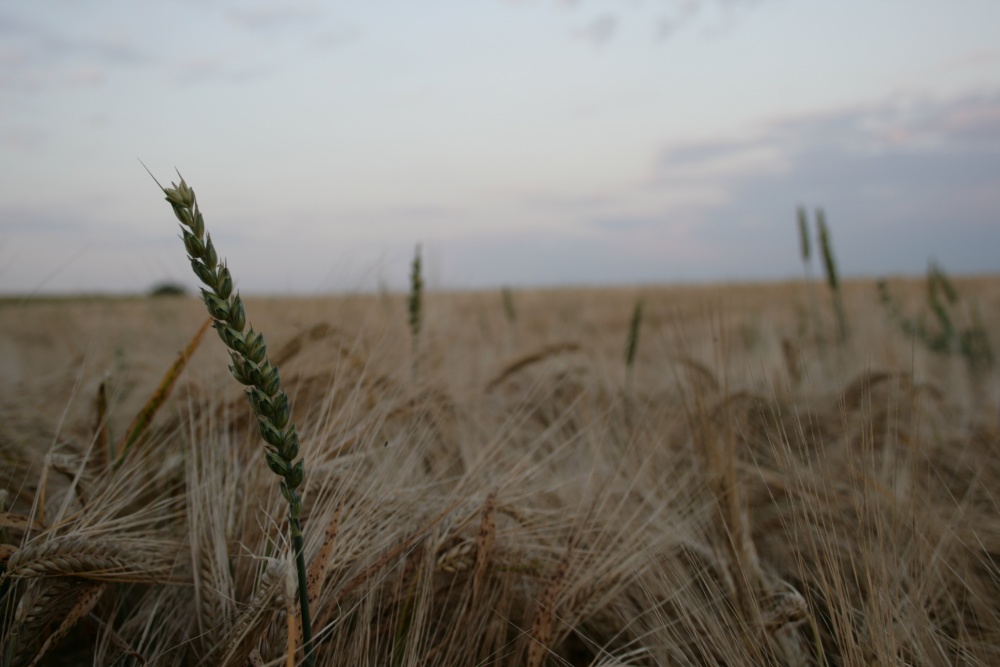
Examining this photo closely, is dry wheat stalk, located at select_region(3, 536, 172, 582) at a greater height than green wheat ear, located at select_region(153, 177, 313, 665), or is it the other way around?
green wheat ear, located at select_region(153, 177, 313, 665)

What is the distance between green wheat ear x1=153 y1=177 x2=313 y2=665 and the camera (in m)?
0.61

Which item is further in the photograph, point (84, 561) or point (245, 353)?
point (84, 561)

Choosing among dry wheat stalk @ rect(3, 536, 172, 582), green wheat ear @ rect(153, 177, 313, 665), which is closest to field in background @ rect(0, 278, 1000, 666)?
dry wheat stalk @ rect(3, 536, 172, 582)

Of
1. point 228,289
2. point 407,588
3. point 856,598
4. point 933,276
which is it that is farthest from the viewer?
point 933,276

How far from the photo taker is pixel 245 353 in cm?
65

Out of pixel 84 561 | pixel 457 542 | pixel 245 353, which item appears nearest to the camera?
pixel 245 353

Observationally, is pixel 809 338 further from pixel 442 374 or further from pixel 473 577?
pixel 473 577

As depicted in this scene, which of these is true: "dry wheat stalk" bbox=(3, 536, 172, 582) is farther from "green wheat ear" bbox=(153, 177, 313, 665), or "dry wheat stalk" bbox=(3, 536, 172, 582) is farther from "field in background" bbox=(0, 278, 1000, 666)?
"green wheat ear" bbox=(153, 177, 313, 665)

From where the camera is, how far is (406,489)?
116cm

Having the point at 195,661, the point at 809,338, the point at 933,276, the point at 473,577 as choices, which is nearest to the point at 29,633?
the point at 195,661

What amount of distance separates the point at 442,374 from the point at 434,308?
0.75 meters

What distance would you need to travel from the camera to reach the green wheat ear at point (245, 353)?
2.00 feet

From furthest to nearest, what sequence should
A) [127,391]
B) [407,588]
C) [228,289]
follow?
1. [127,391]
2. [407,588]
3. [228,289]

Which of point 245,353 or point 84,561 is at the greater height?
point 245,353
